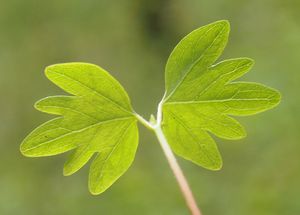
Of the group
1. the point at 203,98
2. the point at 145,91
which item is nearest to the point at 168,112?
the point at 203,98

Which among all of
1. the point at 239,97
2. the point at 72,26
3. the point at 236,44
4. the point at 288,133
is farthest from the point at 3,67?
the point at 239,97

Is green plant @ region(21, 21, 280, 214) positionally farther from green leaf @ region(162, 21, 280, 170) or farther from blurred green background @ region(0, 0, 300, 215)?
blurred green background @ region(0, 0, 300, 215)

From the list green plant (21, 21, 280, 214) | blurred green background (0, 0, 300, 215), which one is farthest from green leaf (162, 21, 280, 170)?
blurred green background (0, 0, 300, 215)

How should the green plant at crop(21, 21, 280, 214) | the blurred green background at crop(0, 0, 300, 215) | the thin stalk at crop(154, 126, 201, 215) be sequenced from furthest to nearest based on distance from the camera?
the blurred green background at crop(0, 0, 300, 215)
the green plant at crop(21, 21, 280, 214)
the thin stalk at crop(154, 126, 201, 215)

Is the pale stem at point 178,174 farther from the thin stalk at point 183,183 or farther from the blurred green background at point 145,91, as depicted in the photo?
the blurred green background at point 145,91

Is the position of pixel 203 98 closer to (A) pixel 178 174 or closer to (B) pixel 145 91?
(A) pixel 178 174

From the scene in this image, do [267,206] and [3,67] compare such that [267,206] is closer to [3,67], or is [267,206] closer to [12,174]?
[12,174]

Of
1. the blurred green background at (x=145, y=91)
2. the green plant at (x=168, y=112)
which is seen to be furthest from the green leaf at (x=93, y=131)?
the blurred green background at (x=145, y=91)
